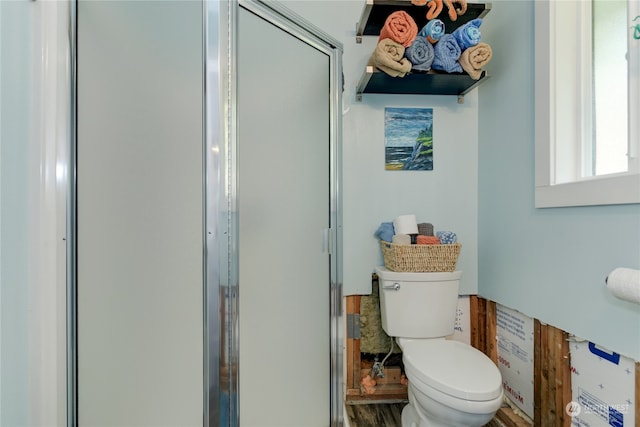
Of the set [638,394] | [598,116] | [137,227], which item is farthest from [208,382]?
[598,116]

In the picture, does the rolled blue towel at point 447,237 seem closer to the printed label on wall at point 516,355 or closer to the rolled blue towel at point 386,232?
the rolled blue towel at point 386,232

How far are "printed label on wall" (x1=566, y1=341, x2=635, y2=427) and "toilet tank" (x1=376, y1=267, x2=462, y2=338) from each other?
19.4 inches

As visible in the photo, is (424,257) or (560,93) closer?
(560,93)

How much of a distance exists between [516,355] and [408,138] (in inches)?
46.5

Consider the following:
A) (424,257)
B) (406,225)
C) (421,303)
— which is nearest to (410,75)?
(406,225)

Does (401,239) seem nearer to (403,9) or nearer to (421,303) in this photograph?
(421,303)

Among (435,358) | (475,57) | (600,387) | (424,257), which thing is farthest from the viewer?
(424,257)

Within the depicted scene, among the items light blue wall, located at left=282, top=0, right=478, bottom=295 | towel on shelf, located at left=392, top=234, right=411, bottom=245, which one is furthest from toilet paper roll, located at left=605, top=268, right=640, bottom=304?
light blue wall, located at left=282, top=0, right=478, bottom=295

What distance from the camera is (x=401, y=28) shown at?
1.39 metres

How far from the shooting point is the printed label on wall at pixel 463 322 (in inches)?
68.4

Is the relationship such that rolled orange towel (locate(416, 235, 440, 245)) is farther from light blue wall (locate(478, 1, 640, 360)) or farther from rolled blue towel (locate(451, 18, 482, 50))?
rolled blue towel (locate(451, 18, 482, 50))

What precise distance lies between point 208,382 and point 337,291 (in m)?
0.65

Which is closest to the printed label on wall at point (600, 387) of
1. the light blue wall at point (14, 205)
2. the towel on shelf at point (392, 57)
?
the towel on shelf at point (392, 57)

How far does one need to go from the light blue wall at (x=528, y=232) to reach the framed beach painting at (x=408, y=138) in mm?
300
